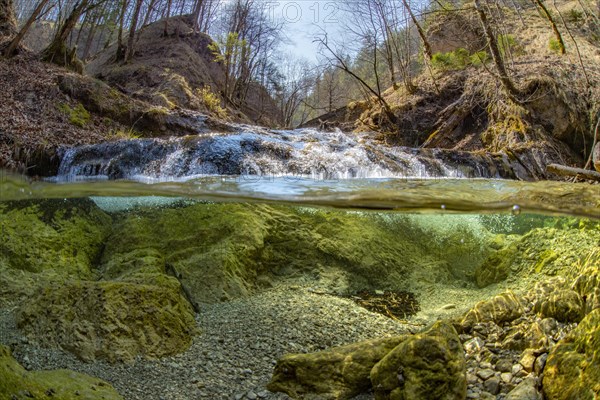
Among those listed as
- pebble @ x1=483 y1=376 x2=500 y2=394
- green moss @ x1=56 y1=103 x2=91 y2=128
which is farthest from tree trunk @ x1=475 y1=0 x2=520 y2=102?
green moss @ x1=56 y1=103 x2=91 y2=128

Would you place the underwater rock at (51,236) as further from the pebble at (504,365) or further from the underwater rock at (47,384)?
the pebble at (504,365)

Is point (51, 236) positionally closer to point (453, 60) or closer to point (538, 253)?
point (538, 253)

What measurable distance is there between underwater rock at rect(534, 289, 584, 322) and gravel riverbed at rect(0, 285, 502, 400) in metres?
1.43

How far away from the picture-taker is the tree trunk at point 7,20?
51.5 ft

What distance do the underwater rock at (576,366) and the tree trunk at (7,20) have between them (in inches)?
731

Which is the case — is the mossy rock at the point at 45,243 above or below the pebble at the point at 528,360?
above

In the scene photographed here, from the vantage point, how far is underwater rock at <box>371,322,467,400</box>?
11.1ft

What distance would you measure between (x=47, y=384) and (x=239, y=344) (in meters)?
1.91

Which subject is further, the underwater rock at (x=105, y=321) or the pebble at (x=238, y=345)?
the underwater rock at (x=105, y=321)

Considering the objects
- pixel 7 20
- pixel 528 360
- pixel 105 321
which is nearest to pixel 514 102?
pixel 528 360

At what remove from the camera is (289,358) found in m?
3.97

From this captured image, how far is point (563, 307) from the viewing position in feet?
14.4

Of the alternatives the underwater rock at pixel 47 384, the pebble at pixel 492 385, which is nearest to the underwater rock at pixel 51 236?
the underwater rock at pixel 47 384

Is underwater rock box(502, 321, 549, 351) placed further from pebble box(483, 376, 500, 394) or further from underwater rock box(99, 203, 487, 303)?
→ underwater rock box(99, 203, 487, 303)
